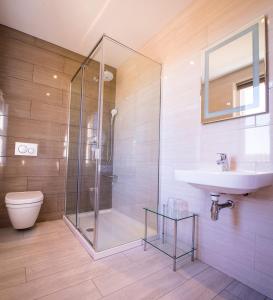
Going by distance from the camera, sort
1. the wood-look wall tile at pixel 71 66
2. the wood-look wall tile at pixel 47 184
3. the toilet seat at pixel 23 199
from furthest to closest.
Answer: the wood-look wall tile at pixel 71 66, the wood-look wall tile at pixel 47 184, the toilet seat at pixel 23 199

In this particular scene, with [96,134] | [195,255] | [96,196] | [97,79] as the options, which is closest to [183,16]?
[97,79]

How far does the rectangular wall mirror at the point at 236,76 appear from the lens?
1258 mm

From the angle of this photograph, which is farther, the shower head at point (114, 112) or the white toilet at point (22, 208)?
the shower head at point (114, 112)

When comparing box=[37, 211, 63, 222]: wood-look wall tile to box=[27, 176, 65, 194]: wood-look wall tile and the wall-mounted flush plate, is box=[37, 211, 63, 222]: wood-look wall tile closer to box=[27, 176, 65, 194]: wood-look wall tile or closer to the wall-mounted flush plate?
box=[27, 176, 65, 194]: wood-look wall tile

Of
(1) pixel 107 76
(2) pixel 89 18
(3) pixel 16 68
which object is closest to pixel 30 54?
(3) pixel 16 68

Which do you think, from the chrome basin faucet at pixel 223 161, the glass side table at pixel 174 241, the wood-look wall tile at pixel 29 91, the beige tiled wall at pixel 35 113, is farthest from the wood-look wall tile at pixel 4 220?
the chrome basin faucet at pixel 223 161

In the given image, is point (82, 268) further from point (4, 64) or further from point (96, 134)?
point (4, 64)

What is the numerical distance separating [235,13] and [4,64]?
2.50m

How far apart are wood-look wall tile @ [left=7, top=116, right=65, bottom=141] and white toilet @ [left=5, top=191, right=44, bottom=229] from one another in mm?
785

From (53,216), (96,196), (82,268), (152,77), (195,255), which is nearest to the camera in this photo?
(82,268)

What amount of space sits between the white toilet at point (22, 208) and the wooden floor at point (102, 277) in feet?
0.68

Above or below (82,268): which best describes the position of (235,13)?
above

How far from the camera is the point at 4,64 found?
219cm

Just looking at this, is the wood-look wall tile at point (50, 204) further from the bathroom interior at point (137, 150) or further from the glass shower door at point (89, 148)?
the glass shower door at point (89, 148)
